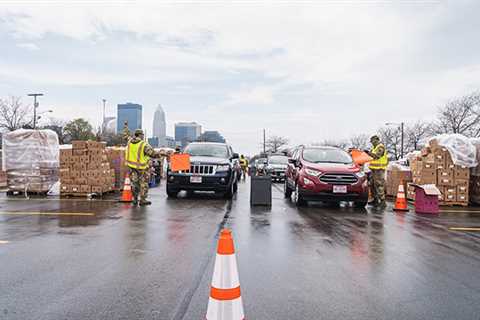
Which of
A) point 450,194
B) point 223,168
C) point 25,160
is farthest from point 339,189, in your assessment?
point 25,160

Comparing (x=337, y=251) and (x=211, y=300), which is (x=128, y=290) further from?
(x=337, y=251)

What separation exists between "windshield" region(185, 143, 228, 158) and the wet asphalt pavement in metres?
4.20

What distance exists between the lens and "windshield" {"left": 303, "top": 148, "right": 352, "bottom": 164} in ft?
35.6

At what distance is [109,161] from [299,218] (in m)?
8.81

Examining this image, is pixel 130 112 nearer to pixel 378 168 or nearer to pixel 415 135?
pixel 415 135

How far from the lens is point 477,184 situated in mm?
12180

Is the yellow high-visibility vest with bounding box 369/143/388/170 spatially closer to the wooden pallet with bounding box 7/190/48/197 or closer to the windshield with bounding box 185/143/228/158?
the windshield with bounding box 185/143/228/158

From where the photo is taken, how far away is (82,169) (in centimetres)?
1212

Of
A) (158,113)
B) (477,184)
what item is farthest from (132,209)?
(158,113)

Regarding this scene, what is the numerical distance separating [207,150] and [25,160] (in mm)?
5900

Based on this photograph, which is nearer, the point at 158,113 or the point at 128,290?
the point at 128,290

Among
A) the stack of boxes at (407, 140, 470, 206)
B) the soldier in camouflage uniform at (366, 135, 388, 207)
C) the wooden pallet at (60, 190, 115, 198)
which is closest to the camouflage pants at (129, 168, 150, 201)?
the wooden pallet at (60, 190, 115, 198)

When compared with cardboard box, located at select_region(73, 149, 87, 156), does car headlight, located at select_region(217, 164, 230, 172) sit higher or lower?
lower

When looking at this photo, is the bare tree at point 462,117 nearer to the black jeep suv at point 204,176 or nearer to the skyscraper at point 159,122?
the black jeep suv at point 204,176
